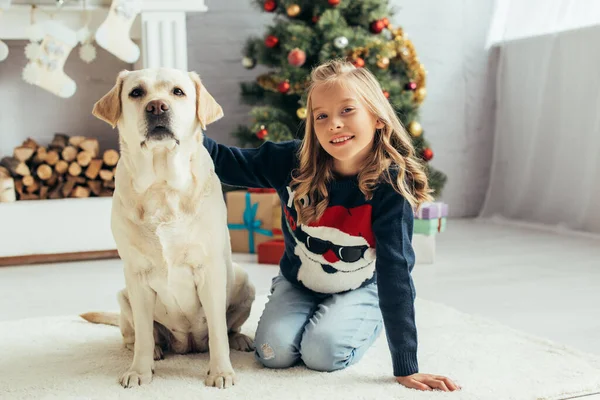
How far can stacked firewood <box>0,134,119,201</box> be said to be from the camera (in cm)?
317

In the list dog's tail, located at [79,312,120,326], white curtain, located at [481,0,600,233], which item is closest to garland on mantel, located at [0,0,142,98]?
dog's tail, located at [79,312,120,326]

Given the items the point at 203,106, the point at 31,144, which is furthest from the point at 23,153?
the point at 203,106

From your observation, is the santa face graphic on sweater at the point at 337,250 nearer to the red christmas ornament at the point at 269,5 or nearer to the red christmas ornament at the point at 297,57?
the red christmas ornament at the point at 297,57

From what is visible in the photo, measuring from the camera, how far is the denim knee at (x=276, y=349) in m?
1.56

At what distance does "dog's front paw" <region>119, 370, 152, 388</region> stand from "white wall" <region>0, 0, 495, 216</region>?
2363 mm

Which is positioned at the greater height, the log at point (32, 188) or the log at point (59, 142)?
the log at point (59, 142)

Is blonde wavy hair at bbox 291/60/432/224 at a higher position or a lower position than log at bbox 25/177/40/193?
higher

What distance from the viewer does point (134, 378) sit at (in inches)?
57.3

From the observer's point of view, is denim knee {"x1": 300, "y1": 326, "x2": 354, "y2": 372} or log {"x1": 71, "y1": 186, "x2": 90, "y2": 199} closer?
denim knee {"x1": 300, "y1": 326, "x2": 354, "y2": 372}

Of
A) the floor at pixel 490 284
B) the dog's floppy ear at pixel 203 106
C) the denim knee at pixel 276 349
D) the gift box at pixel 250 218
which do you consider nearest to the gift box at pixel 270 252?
the floor at pixel 490 284

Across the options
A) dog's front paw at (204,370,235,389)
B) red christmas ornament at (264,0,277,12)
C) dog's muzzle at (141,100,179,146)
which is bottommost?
dog's front paw at (204,370,235,389)

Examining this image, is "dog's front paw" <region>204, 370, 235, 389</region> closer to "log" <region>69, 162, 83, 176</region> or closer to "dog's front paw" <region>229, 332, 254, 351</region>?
"dog's front paw" <region>229, 332, 254, 351</region>

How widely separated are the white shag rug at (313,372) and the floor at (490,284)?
0.67ft

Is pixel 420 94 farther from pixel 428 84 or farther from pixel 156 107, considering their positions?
pixel 156 107
